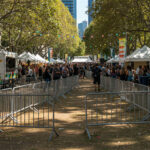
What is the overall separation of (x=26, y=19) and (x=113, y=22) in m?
6.81

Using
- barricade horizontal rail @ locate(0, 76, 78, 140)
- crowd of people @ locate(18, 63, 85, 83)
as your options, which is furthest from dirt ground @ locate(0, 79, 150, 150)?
crowd of people @ locate(18, 63, 85, 83)

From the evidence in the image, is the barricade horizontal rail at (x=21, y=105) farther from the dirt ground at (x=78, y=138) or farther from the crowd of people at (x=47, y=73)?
the crowd of people at (x=47, y=73)

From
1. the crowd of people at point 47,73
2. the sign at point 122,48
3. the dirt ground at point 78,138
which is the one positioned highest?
the sign at point 122,48

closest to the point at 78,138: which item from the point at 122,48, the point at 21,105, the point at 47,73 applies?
the point at 21,105

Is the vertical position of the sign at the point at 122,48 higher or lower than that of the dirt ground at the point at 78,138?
higher

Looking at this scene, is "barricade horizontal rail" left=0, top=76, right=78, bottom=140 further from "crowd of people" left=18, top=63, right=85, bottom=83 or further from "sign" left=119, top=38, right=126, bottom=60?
"sign" left=119, top=38, right=126, bottom=60

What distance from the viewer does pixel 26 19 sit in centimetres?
1848

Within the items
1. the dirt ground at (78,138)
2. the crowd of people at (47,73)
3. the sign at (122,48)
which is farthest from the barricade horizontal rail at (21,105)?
the sign at (122,48)

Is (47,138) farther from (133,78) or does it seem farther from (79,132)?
(133,78)

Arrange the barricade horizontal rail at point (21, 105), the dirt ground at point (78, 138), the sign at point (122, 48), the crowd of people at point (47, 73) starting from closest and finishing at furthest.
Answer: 1. the dirt ground at point (78, 138)
2. the barricade horizontal rail at point (21, 105)
3. the crowd of people at point (47, 73)
4. the sign at point (122, 48)

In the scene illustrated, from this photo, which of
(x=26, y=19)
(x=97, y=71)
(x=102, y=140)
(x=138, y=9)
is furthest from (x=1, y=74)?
(x=102, y=140)

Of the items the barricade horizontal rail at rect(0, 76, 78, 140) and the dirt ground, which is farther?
the barricade horizontal rail at rect(0, 76, 78, 140)

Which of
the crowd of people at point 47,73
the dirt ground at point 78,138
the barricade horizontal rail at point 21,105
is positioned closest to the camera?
the dirt ground at point 78,138

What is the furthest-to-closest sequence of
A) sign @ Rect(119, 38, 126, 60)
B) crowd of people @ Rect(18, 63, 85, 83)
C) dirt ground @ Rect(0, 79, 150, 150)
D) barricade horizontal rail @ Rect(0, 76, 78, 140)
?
1. sign @ Rect(119, 38, 126, 60)
2. crowd of people @ Rect(18, 63, 85, 83)
3. barricade horizontal rail @ Rect(0, 76, 78, 140)
4. dirt ground @ Rect(0, 79, 150, 150)
